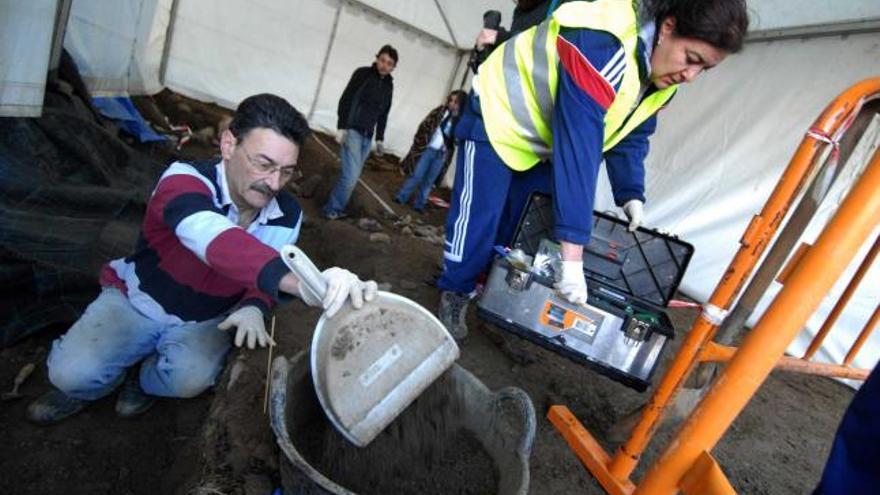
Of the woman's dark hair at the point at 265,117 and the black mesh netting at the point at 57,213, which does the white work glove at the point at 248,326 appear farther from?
the black mesh netting at the point at 57,213

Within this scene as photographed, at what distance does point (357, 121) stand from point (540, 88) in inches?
113

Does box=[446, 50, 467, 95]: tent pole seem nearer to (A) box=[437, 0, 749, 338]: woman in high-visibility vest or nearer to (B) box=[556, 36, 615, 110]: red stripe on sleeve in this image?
(A) box=[437, 0, 749, 338]: woman in high-visibility vest

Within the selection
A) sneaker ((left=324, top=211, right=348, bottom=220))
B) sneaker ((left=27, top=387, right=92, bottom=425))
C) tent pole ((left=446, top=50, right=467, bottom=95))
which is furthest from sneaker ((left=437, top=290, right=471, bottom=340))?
tent pole ((left=446, top=50, right=467, bottom=95))

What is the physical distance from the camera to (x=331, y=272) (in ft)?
3.58

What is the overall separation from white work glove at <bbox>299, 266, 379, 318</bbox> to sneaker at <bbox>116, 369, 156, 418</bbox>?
94 centimetres

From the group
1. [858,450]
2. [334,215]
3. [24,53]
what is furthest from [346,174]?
[858,450]

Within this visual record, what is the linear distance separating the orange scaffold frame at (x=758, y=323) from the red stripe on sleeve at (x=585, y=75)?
53 cm

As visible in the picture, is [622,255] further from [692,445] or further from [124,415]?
[124,415]

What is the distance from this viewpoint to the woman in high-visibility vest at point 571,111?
141 cm

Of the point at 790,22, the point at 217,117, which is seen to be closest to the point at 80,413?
the point at 790,22

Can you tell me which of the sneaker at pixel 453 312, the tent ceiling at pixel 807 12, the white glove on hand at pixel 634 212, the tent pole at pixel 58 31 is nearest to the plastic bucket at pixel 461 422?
Answer: the sneaker at pixel 453 312

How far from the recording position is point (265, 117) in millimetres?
1420

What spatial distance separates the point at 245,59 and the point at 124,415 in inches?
295

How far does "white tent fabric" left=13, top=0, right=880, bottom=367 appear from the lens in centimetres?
345
